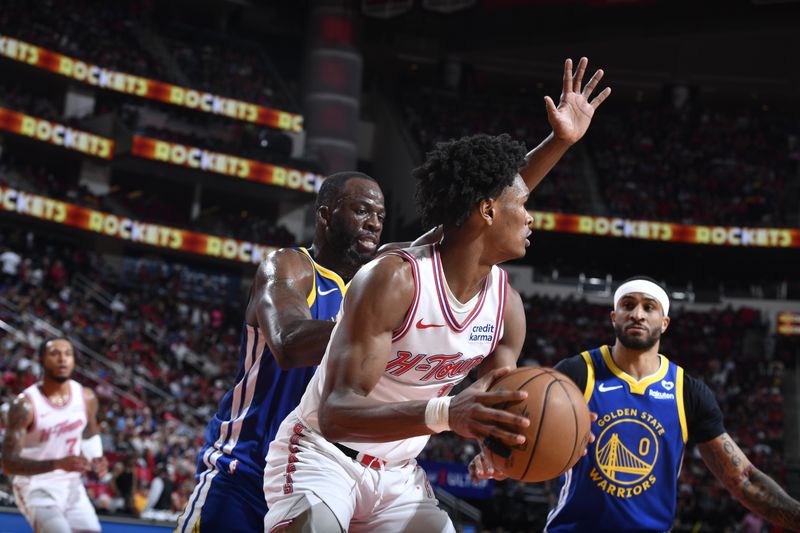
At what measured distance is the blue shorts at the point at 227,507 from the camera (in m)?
4.04

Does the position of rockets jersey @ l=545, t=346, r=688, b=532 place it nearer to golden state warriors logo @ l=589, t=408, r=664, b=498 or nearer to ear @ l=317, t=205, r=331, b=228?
golden state warriors logo @ l=589, t=408, r=664, b=498

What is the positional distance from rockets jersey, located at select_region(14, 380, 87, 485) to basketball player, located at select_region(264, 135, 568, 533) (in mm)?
4092

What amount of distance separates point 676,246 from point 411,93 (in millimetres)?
11387

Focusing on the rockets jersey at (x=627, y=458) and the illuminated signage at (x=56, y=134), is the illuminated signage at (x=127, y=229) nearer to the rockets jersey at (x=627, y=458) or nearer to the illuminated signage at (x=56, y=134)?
the illuminated signage at (x=56, y=134)

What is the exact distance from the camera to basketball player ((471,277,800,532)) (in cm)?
509

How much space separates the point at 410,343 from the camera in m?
3.50

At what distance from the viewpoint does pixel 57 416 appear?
289 inches

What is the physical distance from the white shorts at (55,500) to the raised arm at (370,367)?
4.47 m

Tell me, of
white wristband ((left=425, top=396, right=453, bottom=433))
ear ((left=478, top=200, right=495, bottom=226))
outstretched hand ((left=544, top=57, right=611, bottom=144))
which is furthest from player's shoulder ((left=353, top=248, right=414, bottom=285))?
outstretched hand ((left=544, top=57, right=611, bottom=144))

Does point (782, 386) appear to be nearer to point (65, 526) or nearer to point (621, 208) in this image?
point (621, 208)

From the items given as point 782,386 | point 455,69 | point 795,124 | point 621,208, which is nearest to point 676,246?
point 621,208

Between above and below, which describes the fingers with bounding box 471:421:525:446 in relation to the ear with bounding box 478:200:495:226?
below

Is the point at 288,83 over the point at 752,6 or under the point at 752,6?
under

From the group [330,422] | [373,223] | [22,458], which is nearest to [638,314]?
[373,223]
